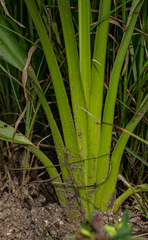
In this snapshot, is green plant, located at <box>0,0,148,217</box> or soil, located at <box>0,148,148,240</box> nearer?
green plant, located at <box>0,0,148,217</box>

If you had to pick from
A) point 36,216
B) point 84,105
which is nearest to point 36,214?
point 36,216

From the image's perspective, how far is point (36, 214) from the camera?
725 millimetres

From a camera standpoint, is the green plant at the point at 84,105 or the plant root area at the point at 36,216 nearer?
the green plant at the point at 84,105

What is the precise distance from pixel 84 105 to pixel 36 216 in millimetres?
426

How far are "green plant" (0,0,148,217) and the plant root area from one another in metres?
0.08

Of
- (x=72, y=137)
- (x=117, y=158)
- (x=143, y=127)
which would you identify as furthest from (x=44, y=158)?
(x=143, y=127)

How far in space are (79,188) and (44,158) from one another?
136mm

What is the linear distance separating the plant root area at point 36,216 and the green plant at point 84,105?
0.08m

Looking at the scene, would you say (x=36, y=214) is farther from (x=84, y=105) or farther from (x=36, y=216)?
(x=84, y=105)

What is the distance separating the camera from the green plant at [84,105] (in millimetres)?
541

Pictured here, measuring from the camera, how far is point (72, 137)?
589 millimetres

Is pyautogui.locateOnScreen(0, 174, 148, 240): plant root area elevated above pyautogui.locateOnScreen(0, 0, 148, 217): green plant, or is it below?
below

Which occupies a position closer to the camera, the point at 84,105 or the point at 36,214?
the point at 84,105

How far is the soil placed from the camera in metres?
0.65
